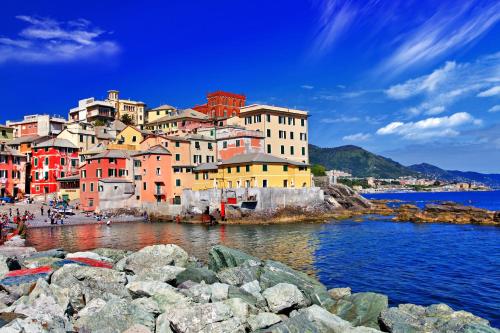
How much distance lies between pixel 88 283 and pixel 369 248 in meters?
30.2

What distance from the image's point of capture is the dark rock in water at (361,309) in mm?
17036

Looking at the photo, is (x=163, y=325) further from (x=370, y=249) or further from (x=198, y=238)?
(x=198, y=238)

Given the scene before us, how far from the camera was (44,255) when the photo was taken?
26422mm

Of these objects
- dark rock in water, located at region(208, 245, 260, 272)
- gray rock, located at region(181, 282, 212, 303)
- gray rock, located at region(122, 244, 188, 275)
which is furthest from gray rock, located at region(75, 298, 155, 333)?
dark rock in water, located at region(208, 245, 260, 272)

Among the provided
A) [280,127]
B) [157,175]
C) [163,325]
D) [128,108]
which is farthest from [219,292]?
[128,108]

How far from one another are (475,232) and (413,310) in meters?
44.7

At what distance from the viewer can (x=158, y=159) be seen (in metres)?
78.9

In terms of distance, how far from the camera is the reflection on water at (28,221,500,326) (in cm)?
2539

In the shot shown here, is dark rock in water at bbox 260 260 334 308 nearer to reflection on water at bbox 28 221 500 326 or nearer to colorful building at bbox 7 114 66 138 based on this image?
reflection on water at bbox 28 221 500 326

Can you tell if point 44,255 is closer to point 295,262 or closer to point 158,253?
point 158,253

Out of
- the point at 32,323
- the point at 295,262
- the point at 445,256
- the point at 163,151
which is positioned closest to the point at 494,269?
the point at 445,256

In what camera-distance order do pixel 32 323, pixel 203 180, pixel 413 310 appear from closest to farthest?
pixel 32 323 < pixel 413 310 < pixel 203 180

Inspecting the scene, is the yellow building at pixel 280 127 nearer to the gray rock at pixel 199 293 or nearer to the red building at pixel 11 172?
the red building at pixel 11 172

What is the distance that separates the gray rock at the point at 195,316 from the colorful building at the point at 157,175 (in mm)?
64702
